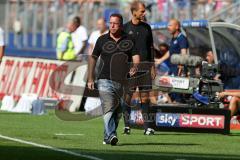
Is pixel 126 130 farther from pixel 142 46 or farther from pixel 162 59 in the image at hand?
pixel 162 59

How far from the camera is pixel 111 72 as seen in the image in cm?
1509

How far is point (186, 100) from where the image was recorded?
20969 mm

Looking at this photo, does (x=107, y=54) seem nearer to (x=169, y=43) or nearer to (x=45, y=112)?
(x=45, y=112)

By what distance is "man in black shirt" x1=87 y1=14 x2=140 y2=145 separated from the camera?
48.6 feet

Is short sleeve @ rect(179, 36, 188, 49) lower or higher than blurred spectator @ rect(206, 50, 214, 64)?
higher

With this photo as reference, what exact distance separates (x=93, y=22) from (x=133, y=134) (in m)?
14.7

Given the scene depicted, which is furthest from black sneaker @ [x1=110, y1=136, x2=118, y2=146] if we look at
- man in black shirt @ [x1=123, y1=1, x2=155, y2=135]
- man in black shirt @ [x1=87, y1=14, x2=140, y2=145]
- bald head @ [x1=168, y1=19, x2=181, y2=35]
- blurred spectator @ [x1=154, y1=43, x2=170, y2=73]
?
blurred spectator @ [x1=154, y1=43, x2=170, y2=73]

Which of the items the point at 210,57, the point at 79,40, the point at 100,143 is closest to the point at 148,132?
the point at 100,143

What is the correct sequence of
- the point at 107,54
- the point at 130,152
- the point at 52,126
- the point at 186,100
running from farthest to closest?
1. the point at 186,100
2. the point at 52,126
3. the point at 107,54
4. the point at 130,152

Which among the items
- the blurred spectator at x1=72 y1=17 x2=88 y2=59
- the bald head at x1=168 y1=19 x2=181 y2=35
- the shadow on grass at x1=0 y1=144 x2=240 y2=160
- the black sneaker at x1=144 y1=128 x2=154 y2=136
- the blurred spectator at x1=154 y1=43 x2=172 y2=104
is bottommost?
the black sneaker at x1=144 y1=128 x2=154 y2=136

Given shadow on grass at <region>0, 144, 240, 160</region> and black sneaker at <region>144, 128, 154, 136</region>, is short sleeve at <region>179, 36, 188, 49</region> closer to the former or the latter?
black sneaker at <region>144, 128, 154, 136</region>

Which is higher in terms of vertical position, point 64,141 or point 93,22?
point 93,22

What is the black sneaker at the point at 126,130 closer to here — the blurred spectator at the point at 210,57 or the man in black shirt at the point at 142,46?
the man in black shirt at the point at 142,46

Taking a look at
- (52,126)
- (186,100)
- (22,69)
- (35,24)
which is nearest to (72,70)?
(22,69)
